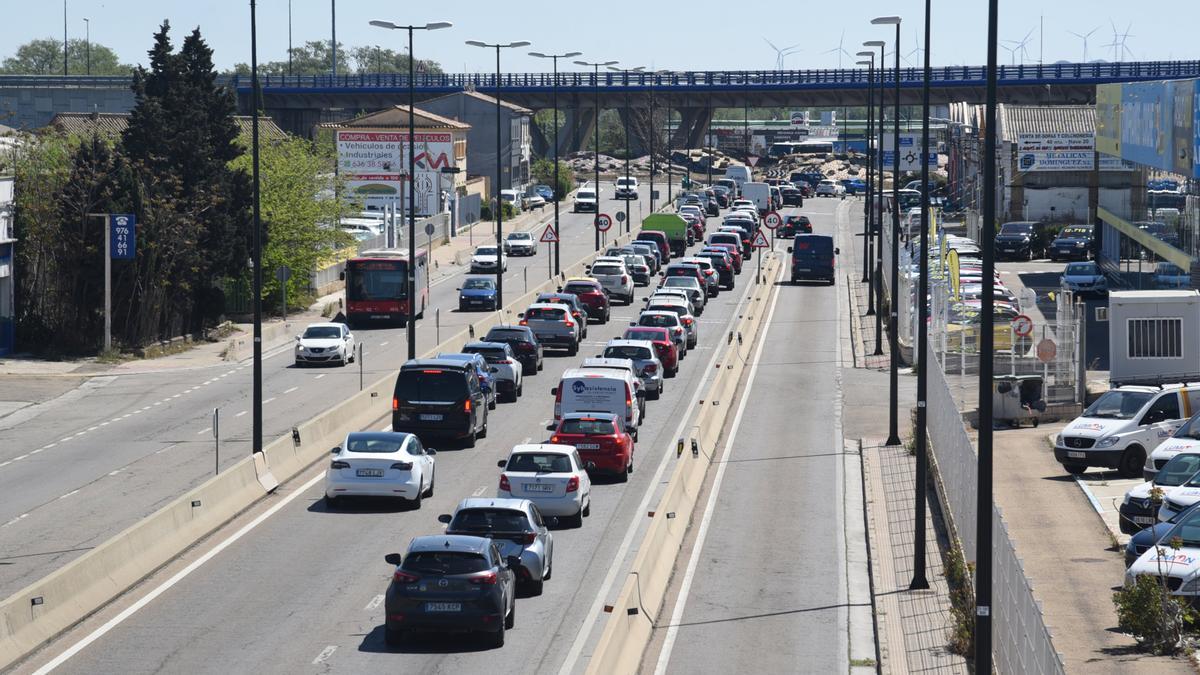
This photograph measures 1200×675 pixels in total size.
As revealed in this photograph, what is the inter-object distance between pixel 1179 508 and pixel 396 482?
1283 cm

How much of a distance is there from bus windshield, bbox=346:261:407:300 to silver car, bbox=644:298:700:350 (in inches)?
362

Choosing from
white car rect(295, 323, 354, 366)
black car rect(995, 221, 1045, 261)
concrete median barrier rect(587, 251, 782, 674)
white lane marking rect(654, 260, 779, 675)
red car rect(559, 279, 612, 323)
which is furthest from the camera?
black car rect(995, 221, 1045, 261)

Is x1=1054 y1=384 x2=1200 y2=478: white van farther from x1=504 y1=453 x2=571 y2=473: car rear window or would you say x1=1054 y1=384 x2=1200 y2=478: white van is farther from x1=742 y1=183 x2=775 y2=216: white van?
x1=742 y1=183 x2=775 y2=216: white van

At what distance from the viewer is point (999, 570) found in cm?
1917

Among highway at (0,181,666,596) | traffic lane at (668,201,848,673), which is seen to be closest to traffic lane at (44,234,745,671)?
traffic lane at (668,201,848,673)

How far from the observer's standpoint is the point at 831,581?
87.4 feet

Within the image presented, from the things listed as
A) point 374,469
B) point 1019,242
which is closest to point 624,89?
point 1019,242

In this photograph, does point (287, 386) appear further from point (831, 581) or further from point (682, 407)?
point (831, 581)

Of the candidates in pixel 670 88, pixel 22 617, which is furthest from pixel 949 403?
pixel 670 88

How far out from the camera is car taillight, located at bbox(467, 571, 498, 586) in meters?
20.8

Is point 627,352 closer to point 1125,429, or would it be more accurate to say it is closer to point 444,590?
point 1125,429

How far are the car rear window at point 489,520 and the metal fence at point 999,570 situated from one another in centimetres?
619

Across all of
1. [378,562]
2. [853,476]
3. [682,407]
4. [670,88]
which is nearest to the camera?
[378,562]

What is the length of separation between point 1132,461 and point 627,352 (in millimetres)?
14598
